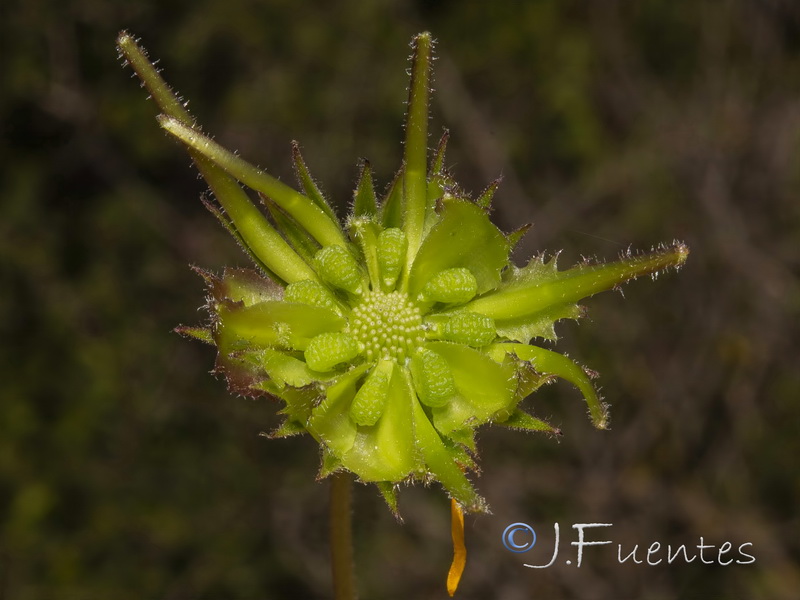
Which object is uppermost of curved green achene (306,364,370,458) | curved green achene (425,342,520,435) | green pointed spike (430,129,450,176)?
green pointed spike (430,129,450,176)

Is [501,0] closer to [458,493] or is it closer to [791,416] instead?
[791,416]

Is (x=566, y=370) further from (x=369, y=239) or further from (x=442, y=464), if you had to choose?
(x=369, y=239)

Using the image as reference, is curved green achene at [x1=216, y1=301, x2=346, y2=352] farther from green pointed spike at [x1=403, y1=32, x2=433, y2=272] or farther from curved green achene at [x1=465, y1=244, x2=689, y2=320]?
curved green achene at [x1=465, y1=244, x2=689, y2=320]

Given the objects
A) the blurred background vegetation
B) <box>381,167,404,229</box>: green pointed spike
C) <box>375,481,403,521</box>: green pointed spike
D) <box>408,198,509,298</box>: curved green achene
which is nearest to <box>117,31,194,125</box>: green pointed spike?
<box>381,167,404,229</box>: green pointed spike

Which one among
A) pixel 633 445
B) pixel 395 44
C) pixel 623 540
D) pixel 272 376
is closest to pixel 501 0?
pixel 395 44

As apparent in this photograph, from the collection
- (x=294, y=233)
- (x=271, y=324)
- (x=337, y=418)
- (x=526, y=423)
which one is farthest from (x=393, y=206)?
(x=526, y=423)

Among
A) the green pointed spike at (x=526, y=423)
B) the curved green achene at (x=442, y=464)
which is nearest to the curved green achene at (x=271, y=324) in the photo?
the curved green achene at (x=442, y=464)

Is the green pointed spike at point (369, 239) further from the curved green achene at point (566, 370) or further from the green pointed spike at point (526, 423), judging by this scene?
the green pointed spike at point (526, 423)
